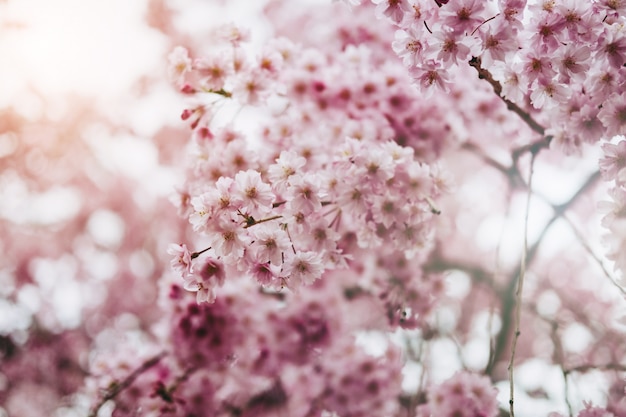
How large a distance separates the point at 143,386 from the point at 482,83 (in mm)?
2911

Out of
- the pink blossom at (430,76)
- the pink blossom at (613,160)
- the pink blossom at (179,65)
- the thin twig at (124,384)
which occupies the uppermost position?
the pink blossom at (613,160)

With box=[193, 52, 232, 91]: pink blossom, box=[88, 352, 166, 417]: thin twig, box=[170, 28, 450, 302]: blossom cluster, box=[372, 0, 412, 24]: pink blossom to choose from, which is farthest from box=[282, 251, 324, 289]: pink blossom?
box=[88, 352, 166, 417]: thin twig

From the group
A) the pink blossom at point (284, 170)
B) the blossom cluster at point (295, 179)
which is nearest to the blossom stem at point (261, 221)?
the blossom cluster at point (295, 179)

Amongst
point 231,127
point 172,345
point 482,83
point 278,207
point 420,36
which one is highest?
point 482,83

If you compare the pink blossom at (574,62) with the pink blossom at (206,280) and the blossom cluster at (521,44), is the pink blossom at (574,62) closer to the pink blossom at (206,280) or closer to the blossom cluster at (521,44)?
the blossom cluster at (521,44)

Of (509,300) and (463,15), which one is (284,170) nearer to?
(463,15)

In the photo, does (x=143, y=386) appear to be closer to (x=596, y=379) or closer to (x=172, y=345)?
(x=172, y=345)

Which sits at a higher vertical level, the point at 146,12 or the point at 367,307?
the point at 146,12

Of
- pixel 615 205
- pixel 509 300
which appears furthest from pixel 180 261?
pixel 509 300

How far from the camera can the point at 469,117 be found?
11.2 ft

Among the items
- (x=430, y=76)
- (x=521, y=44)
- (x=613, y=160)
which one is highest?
(x=521, y=44)

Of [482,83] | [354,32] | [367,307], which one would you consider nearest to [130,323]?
[367,307]

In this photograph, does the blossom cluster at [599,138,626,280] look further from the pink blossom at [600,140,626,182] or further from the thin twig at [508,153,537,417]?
the thin twig at [508,153,537,417]

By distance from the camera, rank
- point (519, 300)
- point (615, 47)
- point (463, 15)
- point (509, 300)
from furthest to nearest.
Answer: point (509, 300), point (519, 300), point (615, 47), point (463, 15)
